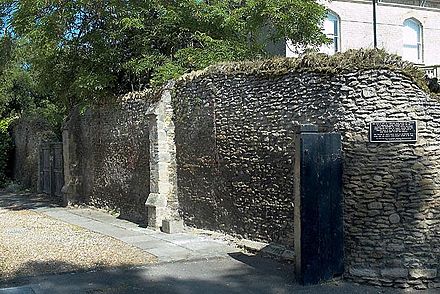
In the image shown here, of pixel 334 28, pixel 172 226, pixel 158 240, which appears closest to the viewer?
pixel 158 240

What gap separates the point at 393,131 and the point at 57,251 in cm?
663

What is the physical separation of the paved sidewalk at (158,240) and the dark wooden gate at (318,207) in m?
2.42

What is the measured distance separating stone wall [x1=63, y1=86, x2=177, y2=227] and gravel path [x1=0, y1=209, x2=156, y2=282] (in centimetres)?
175

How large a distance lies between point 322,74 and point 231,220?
152 inches

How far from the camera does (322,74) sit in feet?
30.5

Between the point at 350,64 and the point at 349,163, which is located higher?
the point at 350,64

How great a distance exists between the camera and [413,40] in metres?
25.2

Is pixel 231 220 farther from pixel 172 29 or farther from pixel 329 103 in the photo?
pixel 172 29

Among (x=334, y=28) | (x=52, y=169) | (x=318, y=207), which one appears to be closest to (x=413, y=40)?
(x=334, y=28)

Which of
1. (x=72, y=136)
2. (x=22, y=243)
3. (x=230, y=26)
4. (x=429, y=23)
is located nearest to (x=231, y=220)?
(x=22, y=243)

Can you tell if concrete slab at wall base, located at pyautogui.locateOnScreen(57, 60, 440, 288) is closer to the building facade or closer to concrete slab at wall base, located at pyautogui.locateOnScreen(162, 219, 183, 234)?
concrete slab at wall base, located at pyautogui.locateOnScreen(162, 219, 183, 234)

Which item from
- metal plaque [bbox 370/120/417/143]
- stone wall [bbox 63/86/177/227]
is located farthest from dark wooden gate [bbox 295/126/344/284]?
stone wall [bbox 63/86/177/227]

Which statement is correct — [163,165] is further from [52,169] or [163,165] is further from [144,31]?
[52,169]

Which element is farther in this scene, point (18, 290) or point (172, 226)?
point (172, 226)
